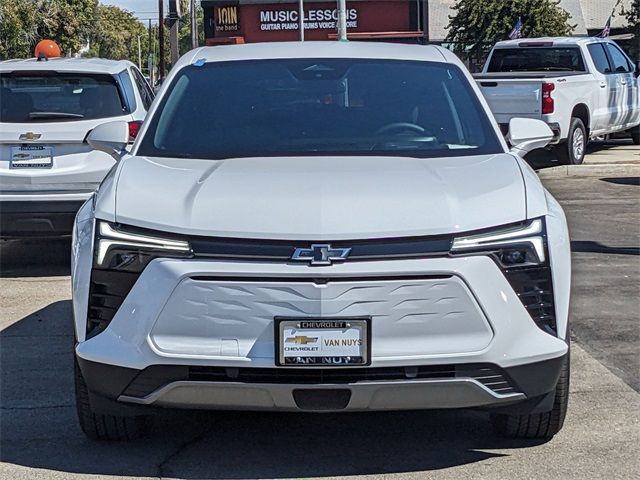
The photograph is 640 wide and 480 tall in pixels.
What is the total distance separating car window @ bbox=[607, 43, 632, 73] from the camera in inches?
744

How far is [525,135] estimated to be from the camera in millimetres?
5980

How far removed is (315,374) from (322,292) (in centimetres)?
33

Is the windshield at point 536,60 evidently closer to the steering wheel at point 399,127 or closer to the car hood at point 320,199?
the steering wheel at point 399,127

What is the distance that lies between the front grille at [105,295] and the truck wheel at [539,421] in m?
1.72

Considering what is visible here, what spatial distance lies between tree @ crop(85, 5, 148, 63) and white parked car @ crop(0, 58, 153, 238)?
219 ft

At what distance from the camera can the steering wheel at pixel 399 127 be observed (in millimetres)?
5602

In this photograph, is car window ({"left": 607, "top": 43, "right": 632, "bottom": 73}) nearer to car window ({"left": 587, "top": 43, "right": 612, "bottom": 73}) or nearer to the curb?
car window ({"left": 587, "top": 43, "right": 612, "bottom": 73})

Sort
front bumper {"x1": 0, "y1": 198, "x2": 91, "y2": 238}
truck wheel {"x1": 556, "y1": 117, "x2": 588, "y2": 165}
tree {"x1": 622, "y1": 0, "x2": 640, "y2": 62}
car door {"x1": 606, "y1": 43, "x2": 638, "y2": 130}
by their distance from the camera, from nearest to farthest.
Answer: front bumper {"x1": 0, "y1": 198, "x2": 91, "y2": 238} → truck wheel {"x1": 556, "y1": 117, "x2": 588, "y2": 165} → car door {"x1": 606, "y1": 43, "x2": 638, "y2": 130} → tree {"x1": 622, "y1": 0, "x2": 640, "y2": 62}

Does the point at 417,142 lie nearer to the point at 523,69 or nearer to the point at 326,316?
the point at 326,316

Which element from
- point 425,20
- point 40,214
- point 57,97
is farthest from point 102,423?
point 425,20

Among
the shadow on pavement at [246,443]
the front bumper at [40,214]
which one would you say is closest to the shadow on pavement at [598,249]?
the front bumper at [40,214]

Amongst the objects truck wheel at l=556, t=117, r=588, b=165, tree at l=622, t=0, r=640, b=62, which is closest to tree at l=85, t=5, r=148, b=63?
tree at l=622, t=0, r=640, b=62

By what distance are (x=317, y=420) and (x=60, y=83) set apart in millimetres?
4943

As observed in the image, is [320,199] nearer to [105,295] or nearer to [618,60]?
[105,295]
